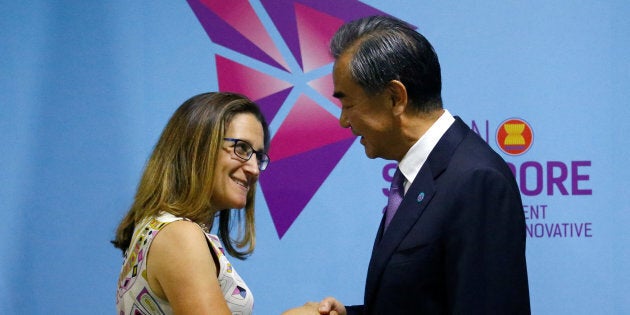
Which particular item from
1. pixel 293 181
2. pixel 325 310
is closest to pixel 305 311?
pixel 325 310

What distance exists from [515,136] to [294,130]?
0.73 meters

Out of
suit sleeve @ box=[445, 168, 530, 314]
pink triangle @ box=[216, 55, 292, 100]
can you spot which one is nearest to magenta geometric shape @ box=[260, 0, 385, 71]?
pink triangle @ box=[216, 55, 292, 100]

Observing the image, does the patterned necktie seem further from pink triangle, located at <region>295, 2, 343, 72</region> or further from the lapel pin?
pink triangle, located at <region>295, 2, 343, 72</region>

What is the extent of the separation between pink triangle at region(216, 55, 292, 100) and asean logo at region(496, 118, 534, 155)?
730 mm

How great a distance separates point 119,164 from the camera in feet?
8.66

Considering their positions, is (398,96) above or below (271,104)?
below

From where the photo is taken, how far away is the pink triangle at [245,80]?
8.77ft

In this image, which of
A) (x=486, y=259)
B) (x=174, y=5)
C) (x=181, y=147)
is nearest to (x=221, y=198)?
(x=181, y=147)

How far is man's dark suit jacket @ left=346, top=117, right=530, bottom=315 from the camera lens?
141 centimetres

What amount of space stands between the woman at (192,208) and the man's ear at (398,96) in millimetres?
424

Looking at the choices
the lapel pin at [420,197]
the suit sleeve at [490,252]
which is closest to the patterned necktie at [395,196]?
the lapel pin at [420,197]

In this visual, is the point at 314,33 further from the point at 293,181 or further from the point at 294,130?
the point at 293,181

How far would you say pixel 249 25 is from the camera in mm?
2676

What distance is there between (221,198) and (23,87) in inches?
44.6
